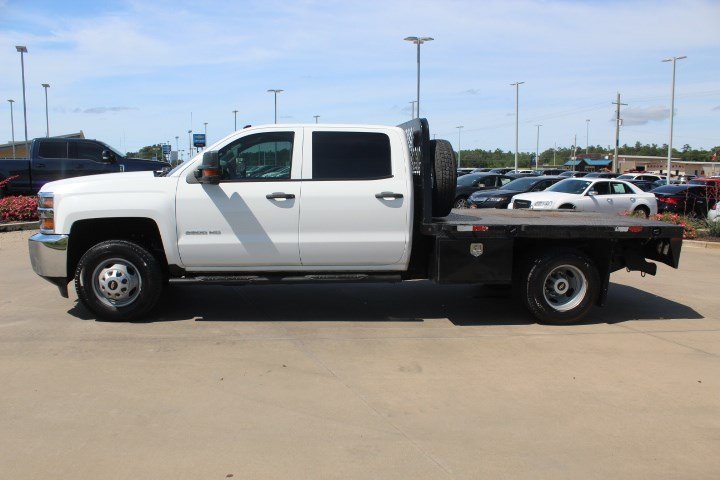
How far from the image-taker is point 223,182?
641 cm

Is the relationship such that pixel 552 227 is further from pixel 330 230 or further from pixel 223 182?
pixel 223 182

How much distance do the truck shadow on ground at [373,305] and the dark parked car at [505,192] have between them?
10349mm

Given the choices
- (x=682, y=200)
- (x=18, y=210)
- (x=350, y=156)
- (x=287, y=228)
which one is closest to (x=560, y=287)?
(x=350, y=156)

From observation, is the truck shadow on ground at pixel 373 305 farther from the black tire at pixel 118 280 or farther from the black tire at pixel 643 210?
the black tire at pixel 643 210

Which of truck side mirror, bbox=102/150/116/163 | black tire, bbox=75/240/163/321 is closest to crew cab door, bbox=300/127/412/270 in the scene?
black tire, bbox=75/240/163/321

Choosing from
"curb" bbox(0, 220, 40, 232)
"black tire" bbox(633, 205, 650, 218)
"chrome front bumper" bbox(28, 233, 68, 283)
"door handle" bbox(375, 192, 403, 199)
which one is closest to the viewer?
"chrome front bumper" bbox(28, 233, 68, 283)

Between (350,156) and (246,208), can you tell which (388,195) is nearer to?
(350,156)

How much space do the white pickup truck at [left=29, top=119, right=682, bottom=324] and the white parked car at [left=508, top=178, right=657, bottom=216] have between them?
11.0 m

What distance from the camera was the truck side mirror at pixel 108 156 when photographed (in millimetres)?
17003

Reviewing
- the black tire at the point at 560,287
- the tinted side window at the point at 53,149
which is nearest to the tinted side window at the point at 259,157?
the black tire at the point at 560,287

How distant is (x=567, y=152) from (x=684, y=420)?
176 m

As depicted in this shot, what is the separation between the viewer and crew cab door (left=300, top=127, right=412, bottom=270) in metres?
6.47

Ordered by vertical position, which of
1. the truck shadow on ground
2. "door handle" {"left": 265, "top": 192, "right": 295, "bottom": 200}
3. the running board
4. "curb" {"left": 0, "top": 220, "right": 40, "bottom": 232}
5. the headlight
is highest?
"door handle" {"left": 265, "top": 192, "right": 295, "bottom": 200}

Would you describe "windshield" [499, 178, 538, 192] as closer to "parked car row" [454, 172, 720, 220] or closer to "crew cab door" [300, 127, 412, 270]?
"parked car row" [454, 172, 720, 220]
